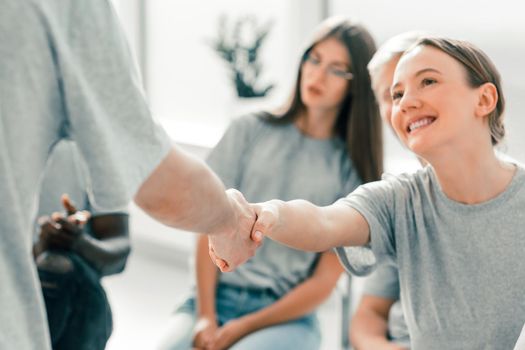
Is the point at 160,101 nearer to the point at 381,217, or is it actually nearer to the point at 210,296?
the point at 210,296

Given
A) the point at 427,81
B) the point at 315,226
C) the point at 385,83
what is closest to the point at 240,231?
the point at 315,226

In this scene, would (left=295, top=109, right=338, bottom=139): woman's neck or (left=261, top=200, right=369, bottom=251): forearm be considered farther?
(left=295, top=109, right=338, bottom=139): woman's neck

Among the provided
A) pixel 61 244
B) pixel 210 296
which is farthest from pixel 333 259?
pixel 61 244

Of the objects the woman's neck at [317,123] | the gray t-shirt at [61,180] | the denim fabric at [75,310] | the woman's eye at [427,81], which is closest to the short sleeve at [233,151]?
the woman's neck at [317,123]

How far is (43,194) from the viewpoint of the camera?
1.95m

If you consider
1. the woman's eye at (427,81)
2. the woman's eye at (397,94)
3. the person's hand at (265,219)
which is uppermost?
the woman's eye at (427,81)

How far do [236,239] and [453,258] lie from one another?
0.36 m

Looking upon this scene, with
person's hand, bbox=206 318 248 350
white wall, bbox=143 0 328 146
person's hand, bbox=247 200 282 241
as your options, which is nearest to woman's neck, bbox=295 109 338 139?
person's hand, bbox=206 318 248 350

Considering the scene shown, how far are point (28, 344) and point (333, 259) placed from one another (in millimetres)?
1176

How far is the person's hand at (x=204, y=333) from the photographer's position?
6.43 ft

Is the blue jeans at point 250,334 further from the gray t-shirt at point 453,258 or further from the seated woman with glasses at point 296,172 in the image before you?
the gray t-shirt at point 453,258

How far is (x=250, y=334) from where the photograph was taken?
6.42 feet

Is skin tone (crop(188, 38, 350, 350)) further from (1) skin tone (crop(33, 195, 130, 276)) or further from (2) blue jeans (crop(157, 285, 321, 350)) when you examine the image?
(1) skin tone (crop(33, 195, 130, 276))

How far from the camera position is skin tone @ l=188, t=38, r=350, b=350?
1.97 metres
